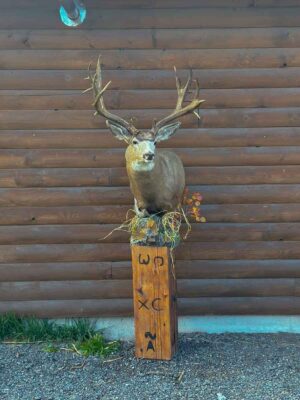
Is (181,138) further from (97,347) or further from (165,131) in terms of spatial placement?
(97,347)

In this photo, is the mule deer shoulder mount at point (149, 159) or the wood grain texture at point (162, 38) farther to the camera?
the wood grain texture at point (162, 38)

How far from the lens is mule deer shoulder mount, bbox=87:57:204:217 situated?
3.92 metres

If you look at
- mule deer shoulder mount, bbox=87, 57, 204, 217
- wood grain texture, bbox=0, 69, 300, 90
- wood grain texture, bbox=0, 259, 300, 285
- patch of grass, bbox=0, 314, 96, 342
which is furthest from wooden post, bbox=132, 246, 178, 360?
wood grain texture, bbox=0, 69, 300, 90

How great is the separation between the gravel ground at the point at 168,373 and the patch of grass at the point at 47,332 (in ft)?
0.36

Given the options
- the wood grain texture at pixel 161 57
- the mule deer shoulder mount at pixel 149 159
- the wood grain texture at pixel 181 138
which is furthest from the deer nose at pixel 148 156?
the wood grain texture at pixel 161 57

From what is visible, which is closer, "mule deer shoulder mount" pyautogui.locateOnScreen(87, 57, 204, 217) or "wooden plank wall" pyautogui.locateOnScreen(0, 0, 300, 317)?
"mule deer shoulder mount" pyautogui.locateOnScreen(87, 57, 204, 217)

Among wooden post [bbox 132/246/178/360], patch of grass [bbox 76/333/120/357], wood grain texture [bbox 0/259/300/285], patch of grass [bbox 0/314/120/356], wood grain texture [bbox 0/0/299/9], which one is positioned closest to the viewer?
wooden post [bbox 132/246/178/360]

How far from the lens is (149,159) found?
3.86 meters

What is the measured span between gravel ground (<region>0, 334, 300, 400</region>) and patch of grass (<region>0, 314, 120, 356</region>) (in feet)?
0.36

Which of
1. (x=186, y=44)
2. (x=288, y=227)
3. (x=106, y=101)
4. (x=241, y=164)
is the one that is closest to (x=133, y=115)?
(x=106, y=101)

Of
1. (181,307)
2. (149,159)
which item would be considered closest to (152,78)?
(149,159)

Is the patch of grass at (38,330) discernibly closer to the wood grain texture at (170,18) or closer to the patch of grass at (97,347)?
the patch of grass at (97,347)

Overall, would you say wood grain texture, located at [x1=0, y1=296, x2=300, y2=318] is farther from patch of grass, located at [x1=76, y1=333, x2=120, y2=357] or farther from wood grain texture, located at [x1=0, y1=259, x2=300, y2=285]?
patch of grass, located at [x1=76, y1=333, x2=120, y2=357]

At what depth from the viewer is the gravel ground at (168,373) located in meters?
4.05
